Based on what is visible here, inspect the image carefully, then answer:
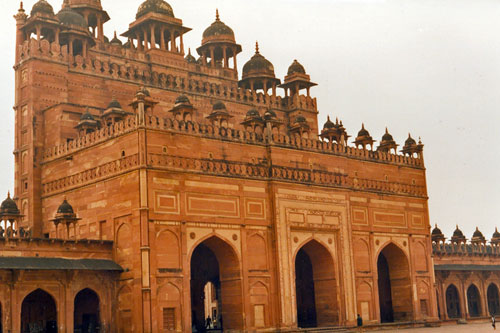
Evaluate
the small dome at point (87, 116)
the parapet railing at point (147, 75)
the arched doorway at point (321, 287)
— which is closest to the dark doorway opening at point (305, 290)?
the arched doorway at point (321, 287)

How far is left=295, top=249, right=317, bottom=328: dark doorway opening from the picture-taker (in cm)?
2923

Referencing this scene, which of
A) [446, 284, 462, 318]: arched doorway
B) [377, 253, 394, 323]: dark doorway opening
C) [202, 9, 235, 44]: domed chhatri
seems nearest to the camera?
[377, 253, 394, 323]: dark doorway opening

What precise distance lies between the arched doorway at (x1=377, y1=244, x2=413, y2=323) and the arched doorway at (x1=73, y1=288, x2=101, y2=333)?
12.6 m

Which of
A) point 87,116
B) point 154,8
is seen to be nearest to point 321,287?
point 87,116

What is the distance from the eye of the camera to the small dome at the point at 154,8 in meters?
30.9

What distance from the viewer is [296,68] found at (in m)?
34.1

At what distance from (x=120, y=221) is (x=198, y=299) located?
19.8 ft

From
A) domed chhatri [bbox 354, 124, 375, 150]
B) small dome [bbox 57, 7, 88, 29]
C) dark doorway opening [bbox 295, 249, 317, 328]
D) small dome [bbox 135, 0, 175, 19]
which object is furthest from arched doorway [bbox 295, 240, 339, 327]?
small dome [bbox 57, 7, 88, 29]

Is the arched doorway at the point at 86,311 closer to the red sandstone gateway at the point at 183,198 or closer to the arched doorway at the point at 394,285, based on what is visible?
the red sandstone gateway at the point at 183,198

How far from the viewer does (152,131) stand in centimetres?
2266

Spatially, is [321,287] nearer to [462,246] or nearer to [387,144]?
[387,144]

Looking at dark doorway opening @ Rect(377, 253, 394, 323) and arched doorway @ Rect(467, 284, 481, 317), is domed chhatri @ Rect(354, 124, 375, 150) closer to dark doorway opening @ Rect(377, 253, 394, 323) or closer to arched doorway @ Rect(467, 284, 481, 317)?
dark doorway opening @ Rect(377, 253, 394, 323)

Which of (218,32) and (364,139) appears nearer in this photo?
(364,139)

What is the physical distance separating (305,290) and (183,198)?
28.9 feet
